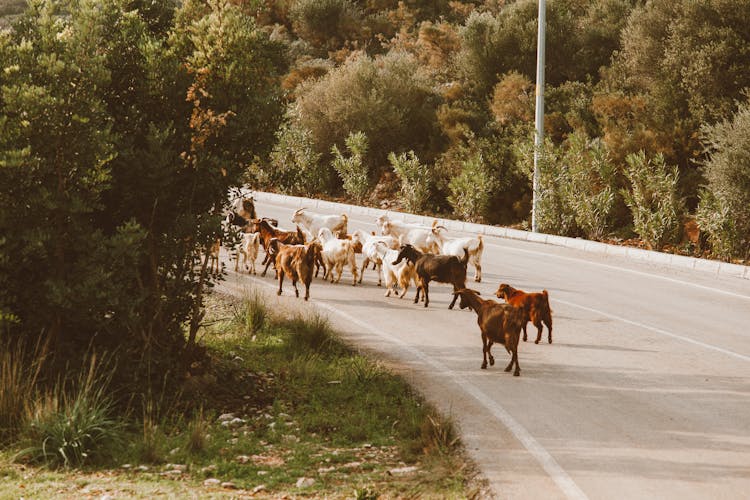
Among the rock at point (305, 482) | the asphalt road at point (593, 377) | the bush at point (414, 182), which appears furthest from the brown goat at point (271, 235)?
the bush at point (414, 182)

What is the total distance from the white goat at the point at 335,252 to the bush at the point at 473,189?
983cm

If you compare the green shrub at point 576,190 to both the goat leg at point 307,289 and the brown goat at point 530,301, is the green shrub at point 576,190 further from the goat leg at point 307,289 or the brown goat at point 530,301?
the brown goat at point 530,301

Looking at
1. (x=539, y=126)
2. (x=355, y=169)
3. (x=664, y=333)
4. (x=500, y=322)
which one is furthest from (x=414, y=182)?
(x=500, y=322)

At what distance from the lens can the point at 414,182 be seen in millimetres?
27125

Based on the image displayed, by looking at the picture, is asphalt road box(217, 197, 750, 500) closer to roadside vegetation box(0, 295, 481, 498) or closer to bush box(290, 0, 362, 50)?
roadside vegetation box(0, 295, 481, 498)

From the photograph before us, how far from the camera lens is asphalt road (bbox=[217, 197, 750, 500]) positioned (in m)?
7.34

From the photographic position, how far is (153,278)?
361 inches

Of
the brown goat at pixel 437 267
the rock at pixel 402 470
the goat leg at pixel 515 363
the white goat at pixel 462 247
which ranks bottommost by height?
the rock at pixel 402 470

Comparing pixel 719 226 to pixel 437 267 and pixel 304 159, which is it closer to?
pixel 437 267

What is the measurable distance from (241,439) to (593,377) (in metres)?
4.26

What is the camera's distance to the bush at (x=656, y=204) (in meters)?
20.2

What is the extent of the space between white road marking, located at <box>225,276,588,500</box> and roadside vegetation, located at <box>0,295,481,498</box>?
25.0 inches

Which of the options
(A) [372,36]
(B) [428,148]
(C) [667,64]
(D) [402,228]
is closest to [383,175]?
(B) [428,148]

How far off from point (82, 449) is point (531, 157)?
18182 mm
